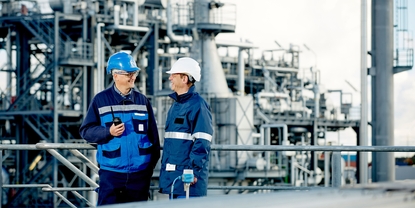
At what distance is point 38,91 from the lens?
40.5m

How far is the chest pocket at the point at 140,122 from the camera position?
641 cm

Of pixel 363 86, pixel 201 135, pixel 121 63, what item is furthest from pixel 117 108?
pixel 363 86

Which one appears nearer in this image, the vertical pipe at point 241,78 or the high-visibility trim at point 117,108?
the high-visibility trim at point 117,108

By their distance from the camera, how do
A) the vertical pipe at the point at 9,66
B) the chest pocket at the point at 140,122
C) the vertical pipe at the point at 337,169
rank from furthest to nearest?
1. the vertical pipe at the point at 9,66
2. the vertical pipe at the point at 337,169
3. the chest pocket at the point at 140,122

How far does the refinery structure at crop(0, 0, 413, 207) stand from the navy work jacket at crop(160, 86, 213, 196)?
27340mm

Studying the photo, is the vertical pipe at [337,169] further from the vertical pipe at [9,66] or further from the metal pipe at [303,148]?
the vertical pipe at [9,66]

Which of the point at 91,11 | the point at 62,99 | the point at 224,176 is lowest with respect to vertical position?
the point at 224,176

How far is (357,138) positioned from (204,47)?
43.4 feet

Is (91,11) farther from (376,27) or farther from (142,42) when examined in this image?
(376,27)

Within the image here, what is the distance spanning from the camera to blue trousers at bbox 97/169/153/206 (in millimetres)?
6301

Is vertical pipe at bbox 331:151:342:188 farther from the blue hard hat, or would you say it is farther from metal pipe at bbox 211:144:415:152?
the blue hard hat

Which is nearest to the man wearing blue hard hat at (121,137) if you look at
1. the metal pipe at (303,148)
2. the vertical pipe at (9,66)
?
the metal pipe at (303,148)

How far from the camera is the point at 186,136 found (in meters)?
6.33

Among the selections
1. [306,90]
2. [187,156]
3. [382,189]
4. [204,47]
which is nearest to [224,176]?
[204,47]
